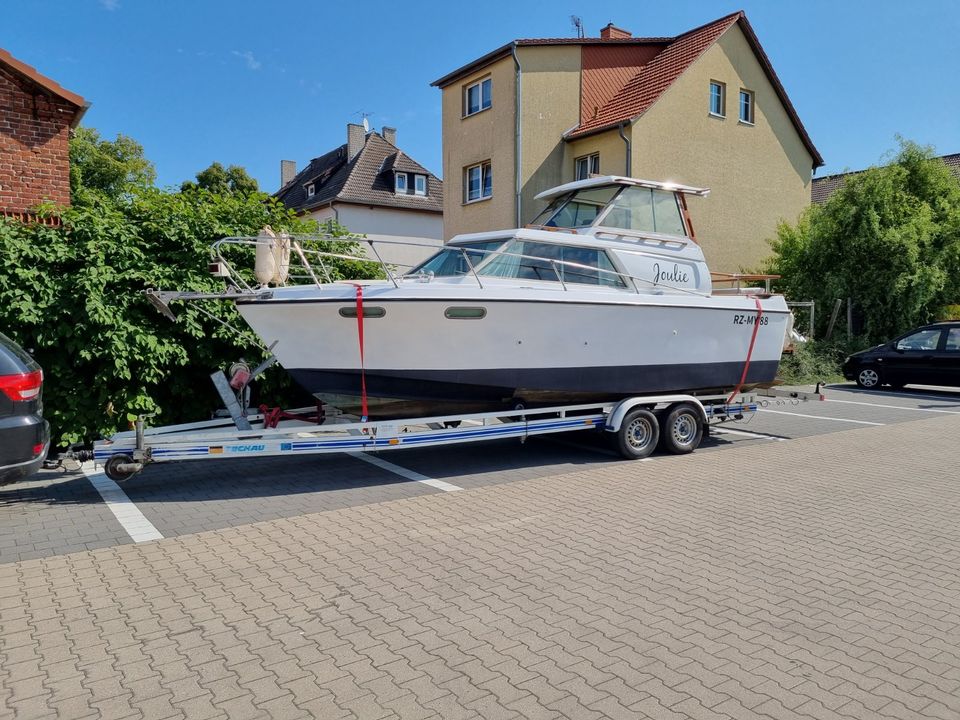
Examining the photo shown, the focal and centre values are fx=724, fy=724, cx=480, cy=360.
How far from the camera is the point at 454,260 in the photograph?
7691mm

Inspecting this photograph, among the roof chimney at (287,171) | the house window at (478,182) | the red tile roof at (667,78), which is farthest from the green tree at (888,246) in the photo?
the roof chimney at (287,171)

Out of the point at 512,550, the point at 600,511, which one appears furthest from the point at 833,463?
the point at 512,550

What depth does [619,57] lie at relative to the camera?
20.9m

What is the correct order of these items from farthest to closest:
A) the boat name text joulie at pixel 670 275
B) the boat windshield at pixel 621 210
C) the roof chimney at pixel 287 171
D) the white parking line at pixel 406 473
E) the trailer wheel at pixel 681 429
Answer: the roof chimney at pixel 287 171
the boat windshield at pixel 621 210
the boat name text joulie at pixel 670 275
the trailer wheel at pixel 681 429
the white parking line at pixel 406 473

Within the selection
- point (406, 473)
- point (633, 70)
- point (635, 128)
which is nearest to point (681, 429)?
point (406, 473)

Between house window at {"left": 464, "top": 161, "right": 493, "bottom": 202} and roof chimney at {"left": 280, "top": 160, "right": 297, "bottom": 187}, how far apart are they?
25.5 m

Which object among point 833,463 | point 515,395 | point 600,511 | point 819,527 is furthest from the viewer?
point 833,463

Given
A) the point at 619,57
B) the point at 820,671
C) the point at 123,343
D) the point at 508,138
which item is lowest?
the point at 820,671

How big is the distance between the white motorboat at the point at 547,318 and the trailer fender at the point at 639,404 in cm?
17

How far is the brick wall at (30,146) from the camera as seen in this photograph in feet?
32.7

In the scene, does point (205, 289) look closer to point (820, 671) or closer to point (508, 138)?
point (820, 671)

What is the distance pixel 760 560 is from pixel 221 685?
11.3ft

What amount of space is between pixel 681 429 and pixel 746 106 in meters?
16.2

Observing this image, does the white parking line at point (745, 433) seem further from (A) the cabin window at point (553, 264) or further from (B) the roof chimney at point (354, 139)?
(B) the roof chimney at point (354, 139)
